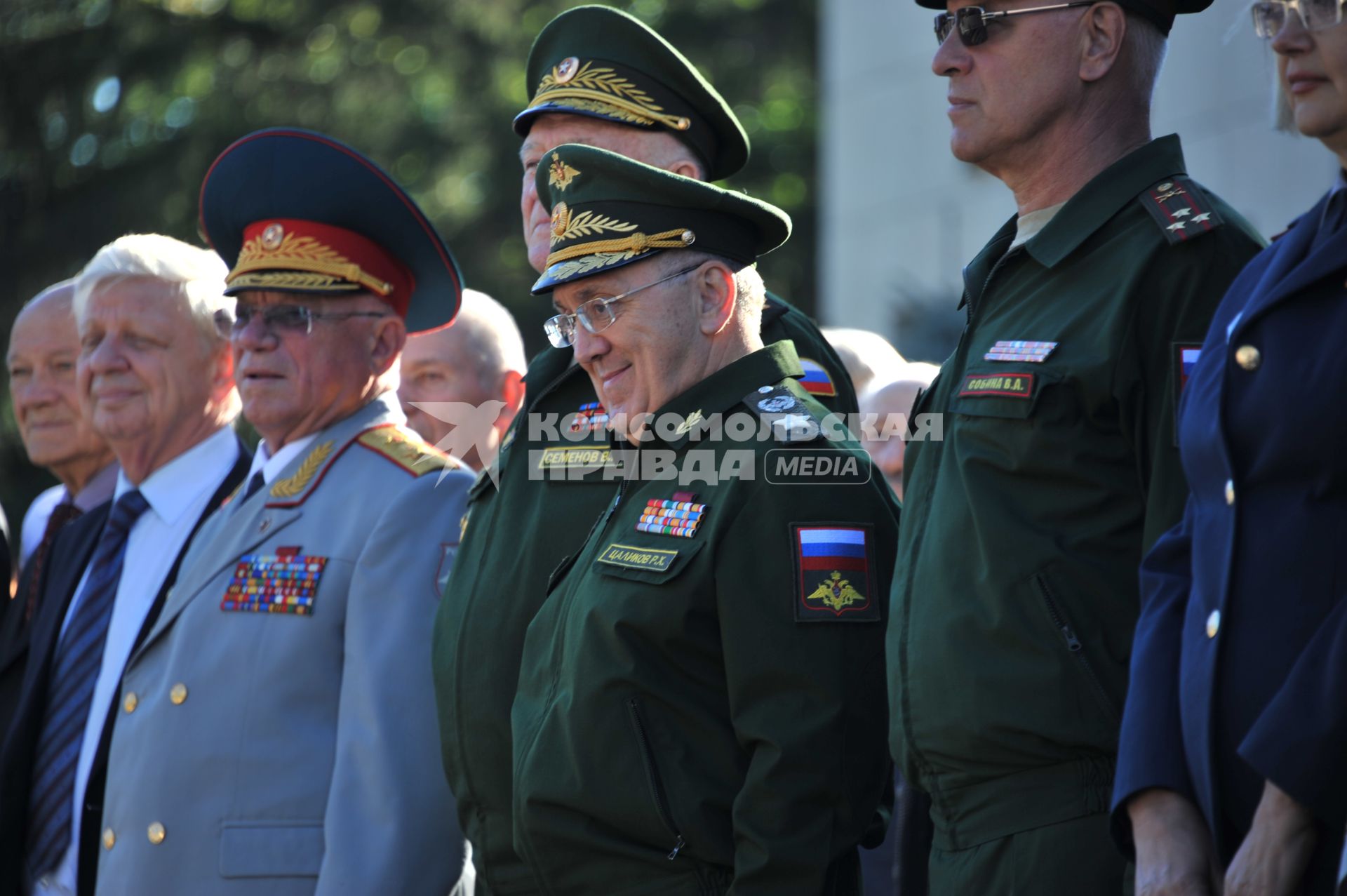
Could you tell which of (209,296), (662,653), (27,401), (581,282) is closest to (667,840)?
(662,653)

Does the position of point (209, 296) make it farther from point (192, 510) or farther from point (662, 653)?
point (662, 653)

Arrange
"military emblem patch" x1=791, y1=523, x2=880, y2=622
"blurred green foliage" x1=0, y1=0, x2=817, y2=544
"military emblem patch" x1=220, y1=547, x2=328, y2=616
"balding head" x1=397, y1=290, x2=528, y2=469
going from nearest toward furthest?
"military emblem patch" x1=791, y1=523, x2=880, y2=622
"military emblem patch" x1=220, y1=547, x2=328, y2=616
"balding head" x1=397, y1=290, x2=528, y2=469
"blurred green foliage" x1=0, y1=0, x2=817, y2=544

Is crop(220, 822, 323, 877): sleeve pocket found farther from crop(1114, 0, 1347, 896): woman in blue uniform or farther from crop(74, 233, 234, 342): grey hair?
crop(1114, 0, 1347, 896): woman in blue uniform

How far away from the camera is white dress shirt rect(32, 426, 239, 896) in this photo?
181 inches

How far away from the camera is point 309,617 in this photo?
13.5 feet

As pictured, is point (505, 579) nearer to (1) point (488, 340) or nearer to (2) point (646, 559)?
(2) point (646, 559)

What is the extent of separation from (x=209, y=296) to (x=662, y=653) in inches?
102

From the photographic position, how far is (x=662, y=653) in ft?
10.8

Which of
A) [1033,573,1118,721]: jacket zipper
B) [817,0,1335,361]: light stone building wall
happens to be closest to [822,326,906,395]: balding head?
[1033,573,1118,721]: jacket zipper

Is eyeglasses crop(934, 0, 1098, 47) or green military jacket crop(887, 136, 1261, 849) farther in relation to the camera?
eyeglasses crop(934, 0, 1098, 47)

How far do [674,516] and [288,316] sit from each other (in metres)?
1.64

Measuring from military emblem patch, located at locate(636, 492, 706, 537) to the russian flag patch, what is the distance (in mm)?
607

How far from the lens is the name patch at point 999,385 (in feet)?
9.53

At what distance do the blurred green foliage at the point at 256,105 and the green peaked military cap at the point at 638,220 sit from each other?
10122 mm
